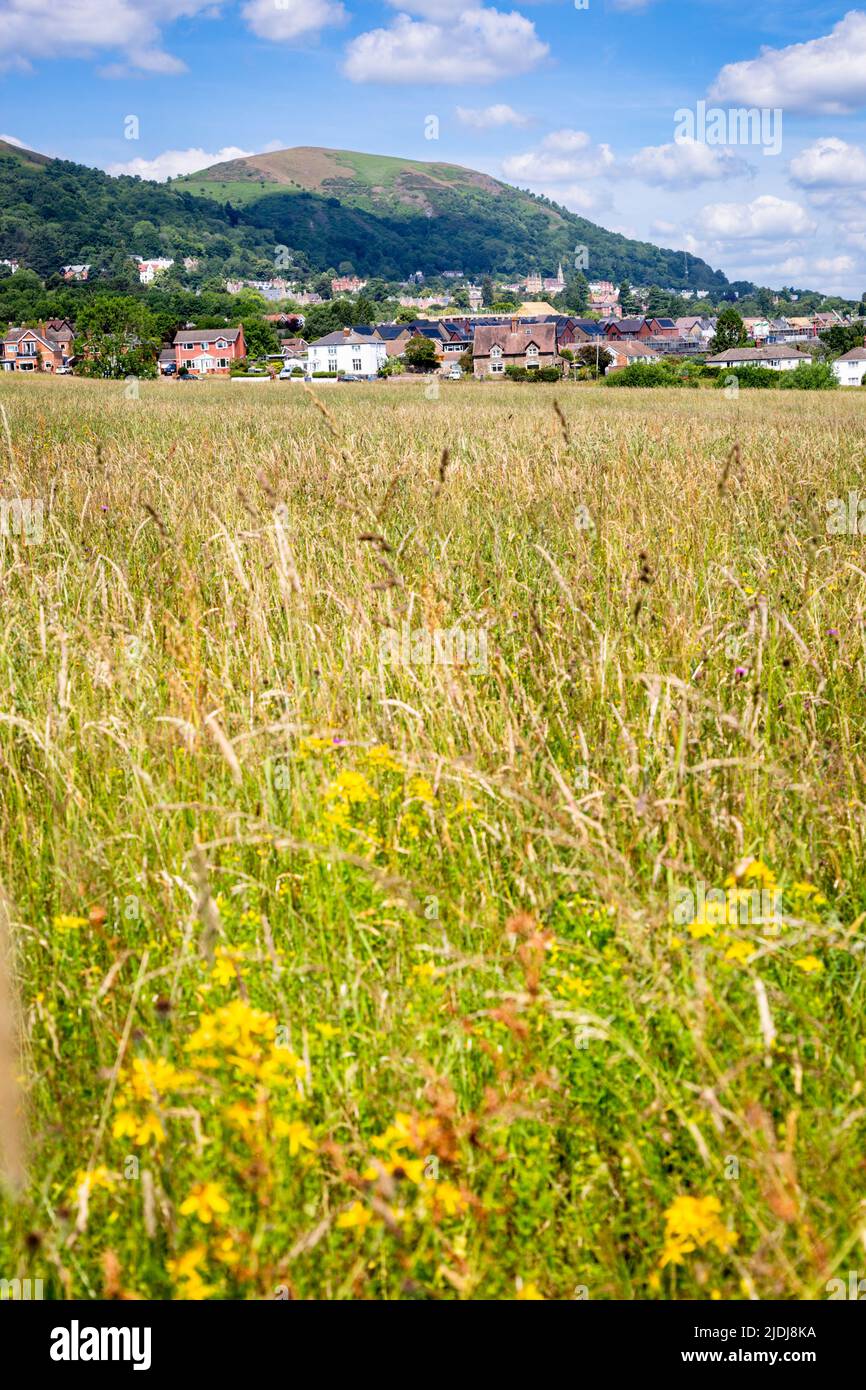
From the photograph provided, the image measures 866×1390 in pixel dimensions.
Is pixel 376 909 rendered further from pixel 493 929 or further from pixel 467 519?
pixel 467 519

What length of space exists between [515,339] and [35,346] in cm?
5797

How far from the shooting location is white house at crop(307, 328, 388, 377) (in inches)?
4532

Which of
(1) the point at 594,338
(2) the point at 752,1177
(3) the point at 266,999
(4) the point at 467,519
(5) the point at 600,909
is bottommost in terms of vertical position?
(2) the point at 752,1177

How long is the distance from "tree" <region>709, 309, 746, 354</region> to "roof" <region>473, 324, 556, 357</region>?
58.5 ft

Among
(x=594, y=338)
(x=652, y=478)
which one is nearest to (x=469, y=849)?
(x=652, y=478)

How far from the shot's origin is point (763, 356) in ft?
333

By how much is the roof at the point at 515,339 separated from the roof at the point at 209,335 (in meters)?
28.2

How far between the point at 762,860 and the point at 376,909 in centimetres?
90

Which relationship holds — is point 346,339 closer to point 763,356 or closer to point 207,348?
point 207,348

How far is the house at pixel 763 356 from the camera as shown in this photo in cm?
9256

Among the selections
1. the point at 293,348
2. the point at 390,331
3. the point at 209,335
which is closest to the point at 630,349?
the point at 390,331

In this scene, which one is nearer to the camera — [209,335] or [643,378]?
[643,378]

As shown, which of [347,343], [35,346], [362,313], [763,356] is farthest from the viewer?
[362,313]

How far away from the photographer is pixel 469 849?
2289 mm
